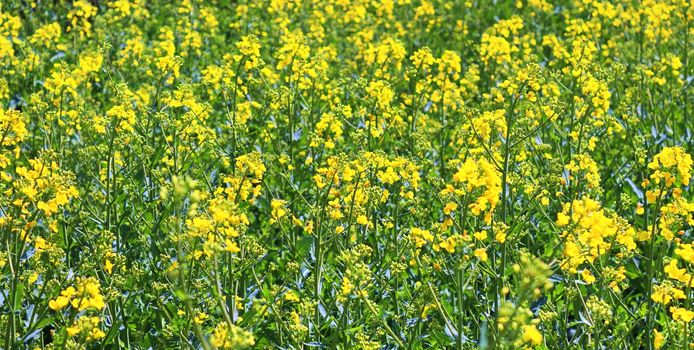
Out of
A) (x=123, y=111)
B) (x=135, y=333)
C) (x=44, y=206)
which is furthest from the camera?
(x=123, y=111)

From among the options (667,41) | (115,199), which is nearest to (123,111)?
(115,199)

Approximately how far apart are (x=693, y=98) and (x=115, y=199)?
13.8ft

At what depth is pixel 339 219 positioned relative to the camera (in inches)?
161

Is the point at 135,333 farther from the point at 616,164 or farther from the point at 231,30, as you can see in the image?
the point at 231,30

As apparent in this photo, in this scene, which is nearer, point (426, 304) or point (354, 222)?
point (426, 304)

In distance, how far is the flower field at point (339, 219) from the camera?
129 inches

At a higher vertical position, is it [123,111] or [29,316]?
[123,111]

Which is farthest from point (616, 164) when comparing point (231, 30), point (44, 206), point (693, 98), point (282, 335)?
point (231, 30)

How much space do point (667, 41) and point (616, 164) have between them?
8.90 feet

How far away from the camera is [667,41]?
774 cm

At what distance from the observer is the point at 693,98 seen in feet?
21.7

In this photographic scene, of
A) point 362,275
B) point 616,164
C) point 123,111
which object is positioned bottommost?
point 362,275

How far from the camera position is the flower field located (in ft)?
10.7

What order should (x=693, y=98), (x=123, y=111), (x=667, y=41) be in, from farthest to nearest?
(x=667, y=41), (x=693, y=98), (x=123, y=111)
